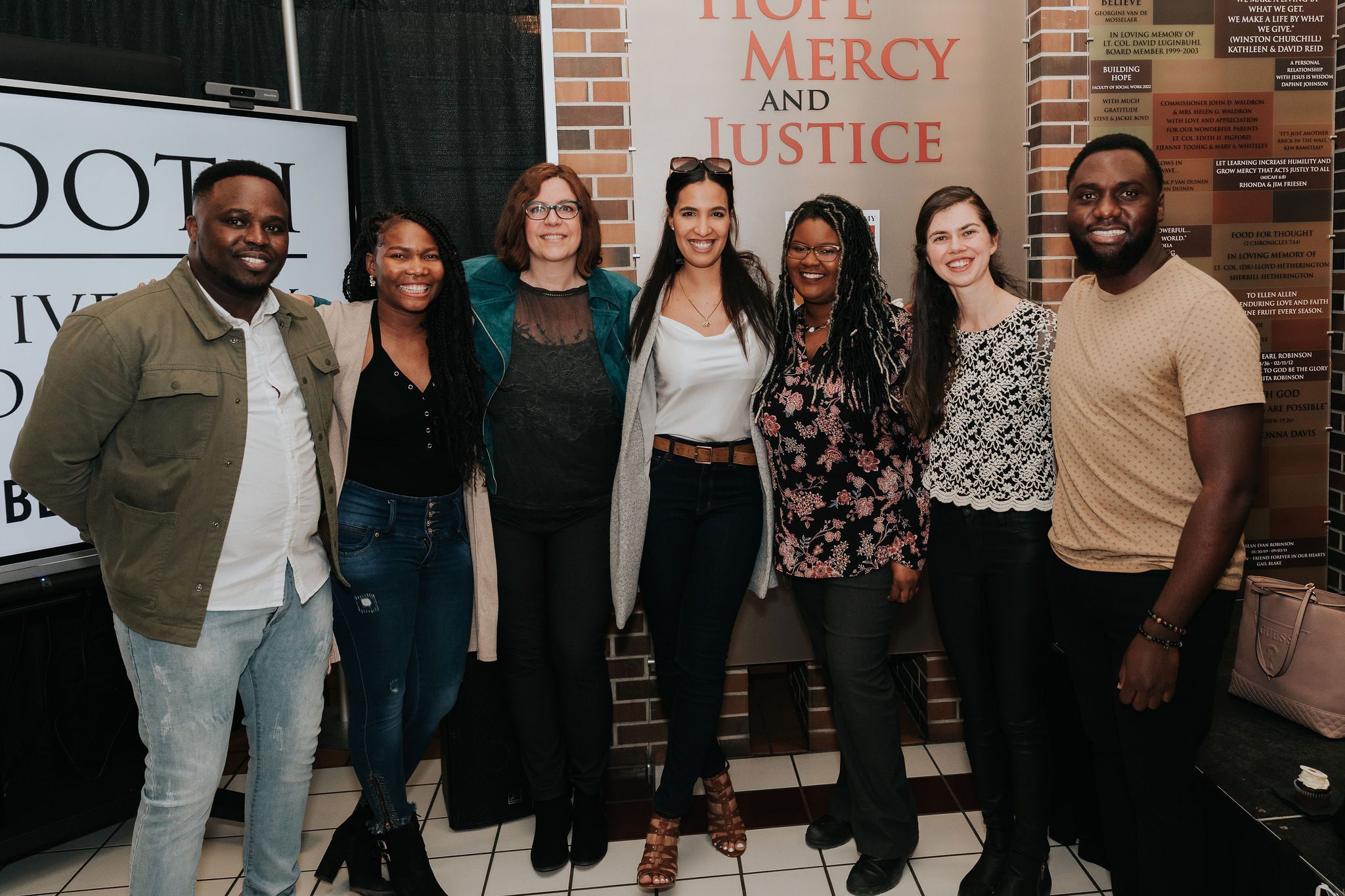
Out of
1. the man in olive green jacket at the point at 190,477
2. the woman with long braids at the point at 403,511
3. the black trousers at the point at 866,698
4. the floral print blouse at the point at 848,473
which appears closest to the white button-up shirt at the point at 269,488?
the man in olive green jacket at the point at 190,477

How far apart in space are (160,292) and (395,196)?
188 cm

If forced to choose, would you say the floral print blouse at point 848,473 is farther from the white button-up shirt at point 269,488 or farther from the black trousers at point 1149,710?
the white button-up shirt at point 269,488

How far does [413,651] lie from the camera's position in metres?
2.37

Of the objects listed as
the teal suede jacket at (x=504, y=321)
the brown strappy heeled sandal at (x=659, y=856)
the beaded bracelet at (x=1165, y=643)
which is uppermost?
the teal suede jacket at (x=504, y=321)

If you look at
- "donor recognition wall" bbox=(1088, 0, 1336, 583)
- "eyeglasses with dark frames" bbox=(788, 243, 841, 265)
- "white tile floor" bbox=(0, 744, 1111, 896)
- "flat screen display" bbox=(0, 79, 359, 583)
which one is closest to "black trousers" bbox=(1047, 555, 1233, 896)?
"white tile floor" bbox=(0, 744, 1111, 896)

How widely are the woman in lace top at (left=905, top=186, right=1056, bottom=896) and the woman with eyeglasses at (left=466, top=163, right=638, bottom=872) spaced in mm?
841

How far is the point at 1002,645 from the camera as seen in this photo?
6.97 ft

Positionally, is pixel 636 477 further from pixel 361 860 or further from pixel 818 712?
pixel 818 712

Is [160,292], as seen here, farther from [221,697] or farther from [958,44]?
[958,44]

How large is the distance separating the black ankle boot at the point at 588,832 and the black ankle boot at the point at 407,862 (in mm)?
394

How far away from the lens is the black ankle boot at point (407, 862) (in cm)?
239

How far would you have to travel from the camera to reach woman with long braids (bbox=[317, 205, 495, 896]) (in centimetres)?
216

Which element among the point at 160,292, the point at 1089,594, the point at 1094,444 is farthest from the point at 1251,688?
the point at 160,292

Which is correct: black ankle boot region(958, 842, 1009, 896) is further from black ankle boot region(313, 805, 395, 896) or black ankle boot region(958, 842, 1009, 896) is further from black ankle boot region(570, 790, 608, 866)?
black ankle boot region(313, 805, 395, 896)
